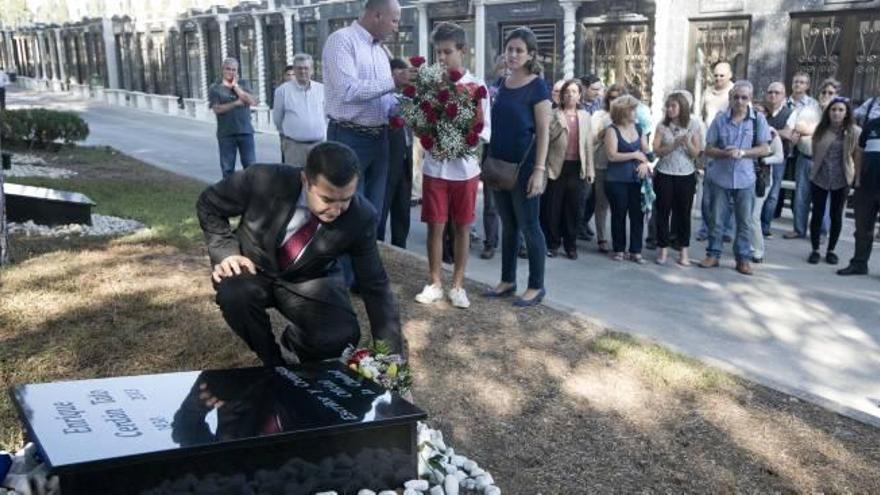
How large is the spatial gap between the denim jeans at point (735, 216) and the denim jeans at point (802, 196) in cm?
161

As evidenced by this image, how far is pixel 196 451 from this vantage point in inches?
112

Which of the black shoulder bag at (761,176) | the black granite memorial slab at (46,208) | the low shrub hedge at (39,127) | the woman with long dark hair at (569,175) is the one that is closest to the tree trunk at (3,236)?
the black granite memorial slab at (46,208)

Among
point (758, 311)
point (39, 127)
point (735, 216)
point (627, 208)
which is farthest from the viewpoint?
point (39, 127)

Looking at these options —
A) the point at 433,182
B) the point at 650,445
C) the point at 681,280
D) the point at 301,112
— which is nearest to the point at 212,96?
the point at 301,112

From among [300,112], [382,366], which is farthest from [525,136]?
[300,112]

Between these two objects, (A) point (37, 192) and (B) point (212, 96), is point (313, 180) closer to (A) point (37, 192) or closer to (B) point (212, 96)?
(A) point (37, 192)

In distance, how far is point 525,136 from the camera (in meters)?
5.94

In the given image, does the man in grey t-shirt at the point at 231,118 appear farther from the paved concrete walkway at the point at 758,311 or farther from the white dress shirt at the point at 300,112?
the paved concrete walkway at the point at 758,311

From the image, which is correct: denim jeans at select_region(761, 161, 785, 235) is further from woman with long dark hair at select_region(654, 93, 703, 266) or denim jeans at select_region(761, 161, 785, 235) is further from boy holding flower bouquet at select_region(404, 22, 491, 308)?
boy holding flower bouquet at select_region(404, 22, 491, 308)

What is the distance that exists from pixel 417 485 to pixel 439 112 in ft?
10.6

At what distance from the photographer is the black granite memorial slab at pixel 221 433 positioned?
2.77 m

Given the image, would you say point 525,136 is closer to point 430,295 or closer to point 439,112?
point 439,112

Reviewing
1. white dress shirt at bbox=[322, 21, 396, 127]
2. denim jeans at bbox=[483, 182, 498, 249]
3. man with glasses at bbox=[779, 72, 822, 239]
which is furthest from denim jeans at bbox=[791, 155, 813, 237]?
white dress shirt at bbox=[322, 21, 396, 127]

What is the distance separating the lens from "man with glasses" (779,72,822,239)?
29.5 ft
